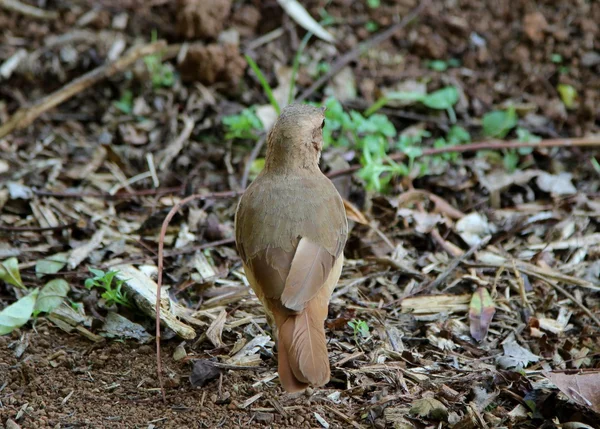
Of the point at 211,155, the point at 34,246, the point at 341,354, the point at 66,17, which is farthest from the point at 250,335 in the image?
the point at 66,17

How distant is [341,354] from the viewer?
13.5ft

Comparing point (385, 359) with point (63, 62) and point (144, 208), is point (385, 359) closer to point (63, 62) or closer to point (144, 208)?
point (144, 208)

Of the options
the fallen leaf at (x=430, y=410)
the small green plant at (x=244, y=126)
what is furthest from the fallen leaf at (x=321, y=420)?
the small green plant at (x=244, y=126)

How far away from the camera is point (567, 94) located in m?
6.80

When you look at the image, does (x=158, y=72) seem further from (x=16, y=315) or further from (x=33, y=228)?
(x=16, y=315)

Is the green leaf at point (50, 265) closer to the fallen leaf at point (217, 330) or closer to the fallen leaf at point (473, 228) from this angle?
the fallen leaf at point (217, 330)

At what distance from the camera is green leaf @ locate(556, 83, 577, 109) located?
677 centimetres

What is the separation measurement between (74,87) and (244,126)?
1606 millimetres

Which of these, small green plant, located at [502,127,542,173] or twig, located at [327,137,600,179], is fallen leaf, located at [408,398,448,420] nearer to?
twig, located at [327,137,600,179]

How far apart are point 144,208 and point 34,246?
0.87 meters

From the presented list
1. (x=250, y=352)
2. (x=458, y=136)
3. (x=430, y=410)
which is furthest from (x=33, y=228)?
(x=458, y=136)

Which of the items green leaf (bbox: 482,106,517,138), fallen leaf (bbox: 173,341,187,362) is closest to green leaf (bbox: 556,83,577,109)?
green leaf (bbox: 482,106,517,138)

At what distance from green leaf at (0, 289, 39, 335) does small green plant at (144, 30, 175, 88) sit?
2844 mm

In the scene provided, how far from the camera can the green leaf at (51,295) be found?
173 inches
